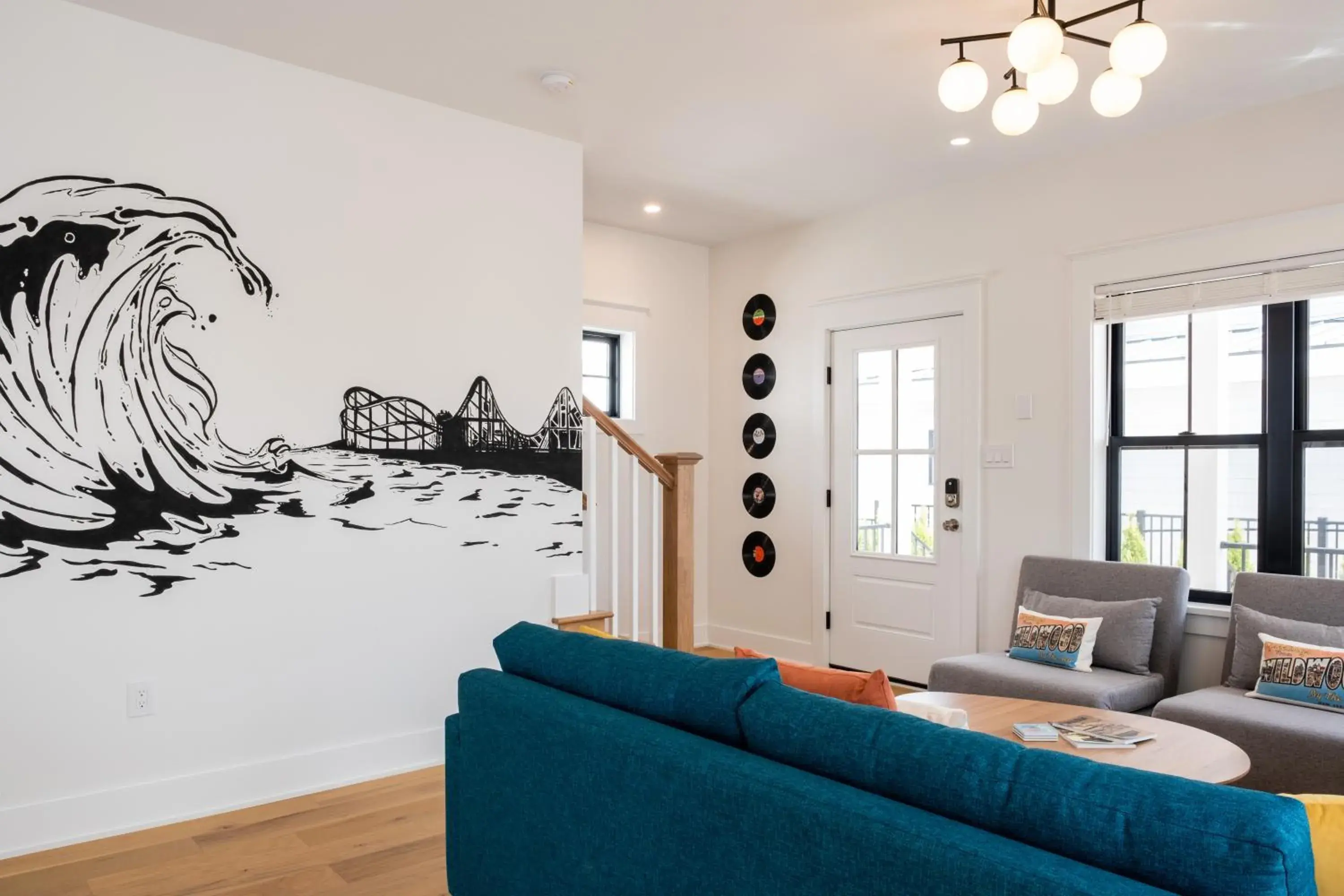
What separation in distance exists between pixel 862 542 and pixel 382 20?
358 centimetres

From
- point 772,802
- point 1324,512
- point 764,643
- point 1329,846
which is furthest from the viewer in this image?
point 764,643

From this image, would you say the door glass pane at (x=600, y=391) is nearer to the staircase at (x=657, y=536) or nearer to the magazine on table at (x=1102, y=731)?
the staircase at (x=657, y=536)

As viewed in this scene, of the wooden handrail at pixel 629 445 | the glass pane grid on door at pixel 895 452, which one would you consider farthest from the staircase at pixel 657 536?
the glass pane grid on door at pixel 895 452

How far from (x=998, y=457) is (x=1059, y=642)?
1.08 meters

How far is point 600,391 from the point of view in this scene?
18.3ft

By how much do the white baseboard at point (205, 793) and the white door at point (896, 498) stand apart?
2.50m

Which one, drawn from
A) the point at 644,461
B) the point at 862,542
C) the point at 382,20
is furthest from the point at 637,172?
the point at 862,542

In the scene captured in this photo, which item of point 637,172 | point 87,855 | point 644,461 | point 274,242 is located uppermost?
point 637,172

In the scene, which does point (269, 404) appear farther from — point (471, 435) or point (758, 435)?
point (758, 435)

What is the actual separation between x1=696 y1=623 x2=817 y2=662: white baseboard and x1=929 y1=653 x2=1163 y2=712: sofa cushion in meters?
1.59

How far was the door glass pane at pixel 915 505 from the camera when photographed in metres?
4.93

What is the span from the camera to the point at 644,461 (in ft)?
14.7

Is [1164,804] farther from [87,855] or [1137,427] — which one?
[1137,427]

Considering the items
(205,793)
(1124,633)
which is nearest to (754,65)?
(1124,633)
